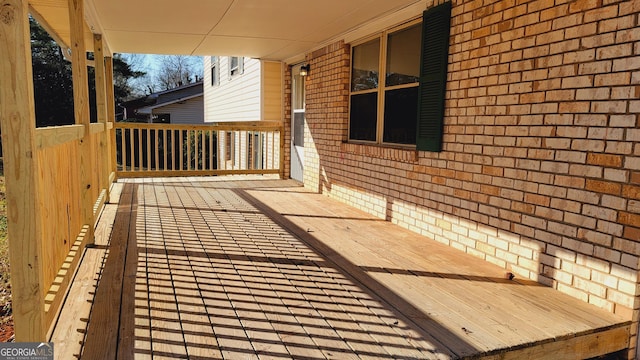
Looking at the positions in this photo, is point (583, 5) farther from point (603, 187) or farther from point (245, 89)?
point (245, 89)

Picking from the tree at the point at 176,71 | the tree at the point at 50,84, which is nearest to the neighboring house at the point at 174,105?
the tree at the point at 50,84

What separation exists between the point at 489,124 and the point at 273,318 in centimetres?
216

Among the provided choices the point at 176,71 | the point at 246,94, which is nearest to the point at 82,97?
the point at 246,94

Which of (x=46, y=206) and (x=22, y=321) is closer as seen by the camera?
(x=22, y=321)

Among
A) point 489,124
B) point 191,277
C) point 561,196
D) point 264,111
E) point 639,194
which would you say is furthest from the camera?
A: point 264,111

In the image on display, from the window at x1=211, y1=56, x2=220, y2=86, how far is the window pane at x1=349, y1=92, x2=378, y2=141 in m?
8.20

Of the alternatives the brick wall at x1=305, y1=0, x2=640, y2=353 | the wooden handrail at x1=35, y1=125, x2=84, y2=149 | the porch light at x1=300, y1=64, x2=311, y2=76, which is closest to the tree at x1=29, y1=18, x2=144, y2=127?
the porch light at x1=300, y1=64, x2=311, y2=76

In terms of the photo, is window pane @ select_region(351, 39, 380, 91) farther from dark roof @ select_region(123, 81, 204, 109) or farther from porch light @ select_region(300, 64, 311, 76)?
dark roof @ select_region(123, 81, 204, 109)

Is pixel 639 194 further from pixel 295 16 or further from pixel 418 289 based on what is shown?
pixel 295 16

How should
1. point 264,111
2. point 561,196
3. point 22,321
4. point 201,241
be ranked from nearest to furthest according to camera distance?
1. point 22,321
2. point 561,196
3. point 201,241
4. point 264,111

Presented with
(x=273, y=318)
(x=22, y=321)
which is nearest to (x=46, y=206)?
(x=22, y=321)

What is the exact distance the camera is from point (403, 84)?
176 inches

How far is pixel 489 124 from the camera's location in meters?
3.27

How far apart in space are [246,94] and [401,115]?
5386 mm
